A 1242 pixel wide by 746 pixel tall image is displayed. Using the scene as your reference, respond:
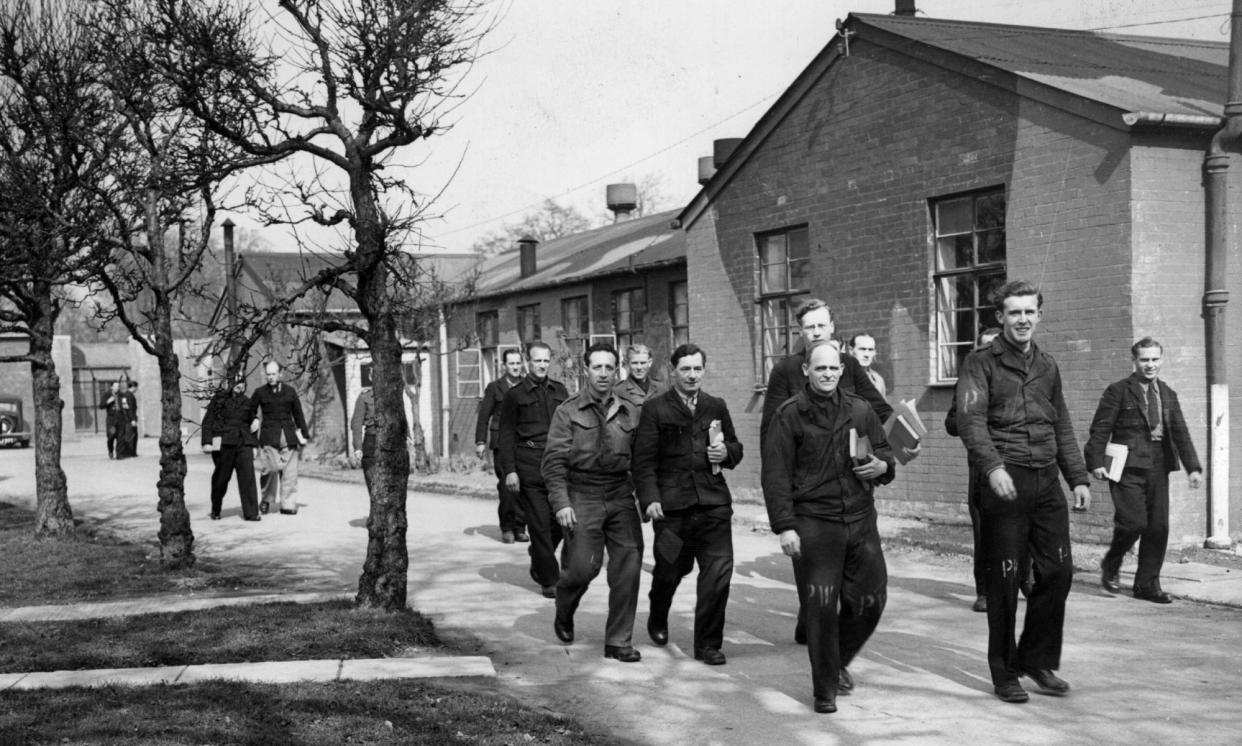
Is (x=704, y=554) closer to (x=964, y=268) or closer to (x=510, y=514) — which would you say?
(x=510, y=514)

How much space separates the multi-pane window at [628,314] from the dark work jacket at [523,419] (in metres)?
12.7

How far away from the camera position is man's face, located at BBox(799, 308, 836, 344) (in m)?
7.41

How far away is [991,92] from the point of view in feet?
43.7

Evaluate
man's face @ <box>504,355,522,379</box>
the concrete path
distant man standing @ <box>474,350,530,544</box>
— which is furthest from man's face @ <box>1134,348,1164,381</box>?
man's face @ <box>504,355,522,379</box>

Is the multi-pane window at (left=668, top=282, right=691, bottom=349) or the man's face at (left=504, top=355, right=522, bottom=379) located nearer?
the man's face at (left=504, top=355, right=522, bottom=379)

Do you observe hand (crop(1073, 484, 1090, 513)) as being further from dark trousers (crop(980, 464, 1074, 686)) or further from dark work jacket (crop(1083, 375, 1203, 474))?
dark work jacket (crop(1083, 375, 1203, 474))

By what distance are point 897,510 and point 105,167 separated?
946 cm

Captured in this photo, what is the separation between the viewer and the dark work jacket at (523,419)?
10.7 meters

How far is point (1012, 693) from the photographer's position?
20.6 feet

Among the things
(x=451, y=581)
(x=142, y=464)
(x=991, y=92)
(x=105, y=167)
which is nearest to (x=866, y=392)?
(x=451, y=581)

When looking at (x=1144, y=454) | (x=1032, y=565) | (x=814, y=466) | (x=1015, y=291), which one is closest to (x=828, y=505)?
(x=814, y=466)

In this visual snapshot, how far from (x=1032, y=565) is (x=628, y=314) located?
18.0 metres

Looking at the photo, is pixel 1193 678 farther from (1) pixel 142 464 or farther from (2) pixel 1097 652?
(1) pixel 142 464

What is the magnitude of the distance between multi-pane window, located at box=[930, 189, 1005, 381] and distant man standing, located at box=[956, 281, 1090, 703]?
698 cm
